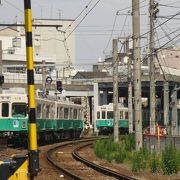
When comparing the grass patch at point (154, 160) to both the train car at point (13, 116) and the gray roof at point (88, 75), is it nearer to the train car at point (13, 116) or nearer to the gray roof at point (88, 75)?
the train car at point (13, 116)

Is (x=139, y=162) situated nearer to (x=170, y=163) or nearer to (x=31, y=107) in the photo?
(x=170, y=163)

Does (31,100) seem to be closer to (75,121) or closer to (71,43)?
(75,121)

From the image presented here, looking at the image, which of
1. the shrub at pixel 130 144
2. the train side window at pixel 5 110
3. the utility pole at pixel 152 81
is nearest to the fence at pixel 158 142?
the shrub at pixel 130 144

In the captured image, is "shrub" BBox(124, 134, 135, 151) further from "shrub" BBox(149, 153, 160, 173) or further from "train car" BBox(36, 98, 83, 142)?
"shrub" BBox(149, 153, 160, 173)

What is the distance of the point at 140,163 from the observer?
18734 millimetres

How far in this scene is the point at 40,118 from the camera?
31.6 meters

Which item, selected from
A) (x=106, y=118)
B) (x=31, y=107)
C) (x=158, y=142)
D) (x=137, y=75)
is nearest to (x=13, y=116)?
(x=158, y=142)

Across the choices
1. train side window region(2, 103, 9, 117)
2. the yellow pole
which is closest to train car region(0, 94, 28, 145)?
train side window region(2, 103, 9, 117)

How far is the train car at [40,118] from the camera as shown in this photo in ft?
96.9

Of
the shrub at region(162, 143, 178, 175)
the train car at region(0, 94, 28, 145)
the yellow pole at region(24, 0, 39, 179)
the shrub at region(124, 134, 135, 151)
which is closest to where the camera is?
the yellow pole at region(24, 0, 39, 179)

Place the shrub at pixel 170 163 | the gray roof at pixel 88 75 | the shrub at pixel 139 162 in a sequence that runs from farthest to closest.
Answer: the gray roof at pixel 88 75 → the shrub at pixel 139 162 → the shrub at pixel 170 163

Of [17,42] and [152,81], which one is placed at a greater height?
[17,42]

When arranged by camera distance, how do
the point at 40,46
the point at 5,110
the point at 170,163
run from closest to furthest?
the point at 170,163
the point at 5,110
the point at 40,46

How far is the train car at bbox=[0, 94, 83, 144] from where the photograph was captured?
96.9 feet
